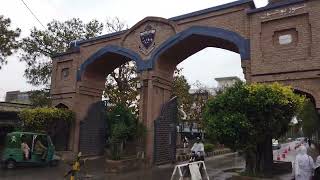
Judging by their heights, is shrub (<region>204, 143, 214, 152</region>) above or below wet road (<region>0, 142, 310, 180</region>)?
above

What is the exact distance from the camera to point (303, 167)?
394 inches

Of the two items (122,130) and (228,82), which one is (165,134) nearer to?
(122,130)

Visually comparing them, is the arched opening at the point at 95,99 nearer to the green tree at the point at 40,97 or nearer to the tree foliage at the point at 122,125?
the tree foliage at the point at 122,125

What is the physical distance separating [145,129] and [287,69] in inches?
323

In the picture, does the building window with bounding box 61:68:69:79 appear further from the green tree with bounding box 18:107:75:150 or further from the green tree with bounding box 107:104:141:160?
the green tree with bounding box 107:104:141:160

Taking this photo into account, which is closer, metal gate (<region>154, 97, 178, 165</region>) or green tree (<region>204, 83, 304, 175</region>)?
green tree (<region>204, 83, 304, 175</region>)

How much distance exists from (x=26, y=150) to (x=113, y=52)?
7869mm

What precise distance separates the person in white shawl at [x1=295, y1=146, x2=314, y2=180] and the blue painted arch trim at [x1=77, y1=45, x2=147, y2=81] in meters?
12.0

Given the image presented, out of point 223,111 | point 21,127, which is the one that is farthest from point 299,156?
point 21,127

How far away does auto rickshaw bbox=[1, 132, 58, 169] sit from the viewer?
18016 millimetres

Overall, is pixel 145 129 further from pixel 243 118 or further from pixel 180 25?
pixel 243 118

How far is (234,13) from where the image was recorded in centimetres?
1750

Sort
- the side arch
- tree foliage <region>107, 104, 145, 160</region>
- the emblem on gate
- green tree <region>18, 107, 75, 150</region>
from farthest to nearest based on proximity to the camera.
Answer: green tree <region>18, 107, 75, 150</region>, the emblem on gate, tree foliage <region>107, 104, 145, 160</region>, the side arch

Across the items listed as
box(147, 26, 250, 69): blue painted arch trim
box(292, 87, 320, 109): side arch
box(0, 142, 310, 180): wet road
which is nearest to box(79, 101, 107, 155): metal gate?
box(0, 142, 310, 180): wet road
